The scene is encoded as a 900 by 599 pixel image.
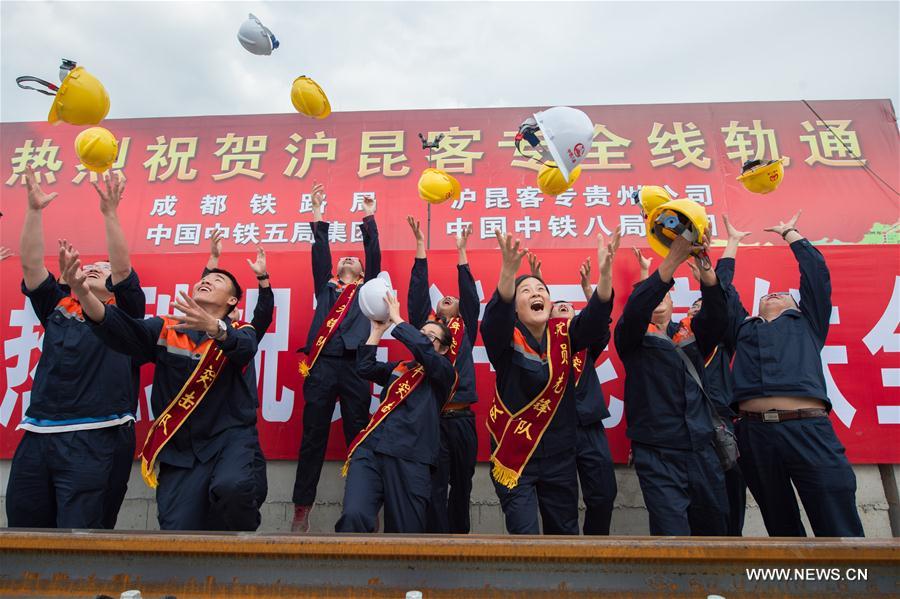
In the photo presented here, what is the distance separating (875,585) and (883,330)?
7.96 ft

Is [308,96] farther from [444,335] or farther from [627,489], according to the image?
[627,489]

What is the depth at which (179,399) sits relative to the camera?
2855 millimetres

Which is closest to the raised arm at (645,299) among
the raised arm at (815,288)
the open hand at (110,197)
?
the raised arm at (815,288)

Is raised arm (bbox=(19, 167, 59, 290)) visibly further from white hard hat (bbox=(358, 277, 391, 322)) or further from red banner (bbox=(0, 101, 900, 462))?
red banner (bbox=(0, 101, 900, 462))

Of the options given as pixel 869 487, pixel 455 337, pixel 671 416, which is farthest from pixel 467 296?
pixel 869 487

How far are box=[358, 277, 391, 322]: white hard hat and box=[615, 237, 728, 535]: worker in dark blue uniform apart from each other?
4.19 ft

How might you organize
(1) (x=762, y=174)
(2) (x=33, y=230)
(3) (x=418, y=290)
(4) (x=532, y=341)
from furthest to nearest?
(3) (x=418, y=290) < (1) (x=762, y=174) < (4) (x=532, y=341) < (2) (x=33, y=230)

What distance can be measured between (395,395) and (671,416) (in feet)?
4.74

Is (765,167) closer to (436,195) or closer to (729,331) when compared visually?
(729,331)

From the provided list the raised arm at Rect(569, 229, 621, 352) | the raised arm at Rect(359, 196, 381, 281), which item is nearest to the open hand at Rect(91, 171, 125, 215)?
the raised arm at Rect(359, 196, 381, 281)

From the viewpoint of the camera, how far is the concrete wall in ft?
11.1

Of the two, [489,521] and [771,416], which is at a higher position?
[771,416]

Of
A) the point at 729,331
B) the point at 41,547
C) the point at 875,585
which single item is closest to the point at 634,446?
the point at 729,331

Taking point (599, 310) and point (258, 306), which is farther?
point (258, 306)
